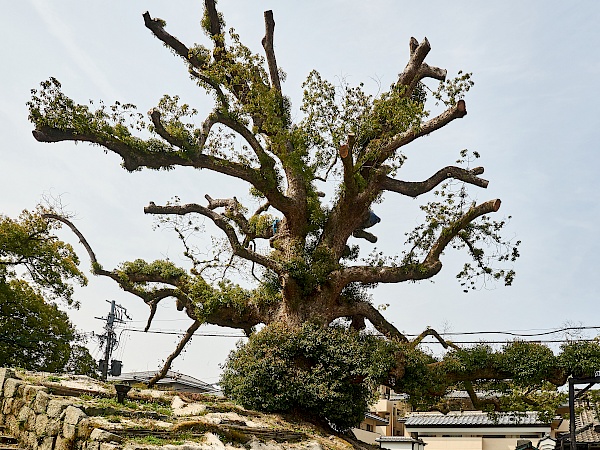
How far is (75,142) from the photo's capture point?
17234 mm

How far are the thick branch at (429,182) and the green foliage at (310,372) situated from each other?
5.33 metres

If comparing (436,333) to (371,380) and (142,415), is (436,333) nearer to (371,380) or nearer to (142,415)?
(371,380)

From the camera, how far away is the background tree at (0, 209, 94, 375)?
20.6 meters

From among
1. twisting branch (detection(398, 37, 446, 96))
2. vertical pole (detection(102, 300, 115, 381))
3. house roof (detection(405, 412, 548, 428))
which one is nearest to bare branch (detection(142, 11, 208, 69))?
twisting branch (detection(398, 37, 446, 96))

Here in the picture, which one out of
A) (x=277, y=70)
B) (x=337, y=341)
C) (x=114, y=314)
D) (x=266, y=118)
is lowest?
(x=337, y=341)

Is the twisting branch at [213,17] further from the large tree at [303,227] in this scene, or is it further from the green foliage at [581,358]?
the green foliage at [581,358]

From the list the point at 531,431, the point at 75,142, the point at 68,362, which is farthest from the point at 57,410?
the point at 531,431

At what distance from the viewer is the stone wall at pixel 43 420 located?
9570 millimetres

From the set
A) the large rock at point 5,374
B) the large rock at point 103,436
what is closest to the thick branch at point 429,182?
the large rock at point 5,374

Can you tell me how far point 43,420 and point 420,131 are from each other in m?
13.2

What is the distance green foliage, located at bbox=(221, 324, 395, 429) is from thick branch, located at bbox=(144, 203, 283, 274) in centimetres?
190

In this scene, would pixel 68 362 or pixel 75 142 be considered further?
pixel 68 362

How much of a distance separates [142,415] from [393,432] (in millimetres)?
22106

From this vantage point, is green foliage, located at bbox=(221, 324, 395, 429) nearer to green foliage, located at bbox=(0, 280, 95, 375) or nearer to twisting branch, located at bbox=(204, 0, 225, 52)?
green foliage, located at bbox=(0, 280, 95, 375)
